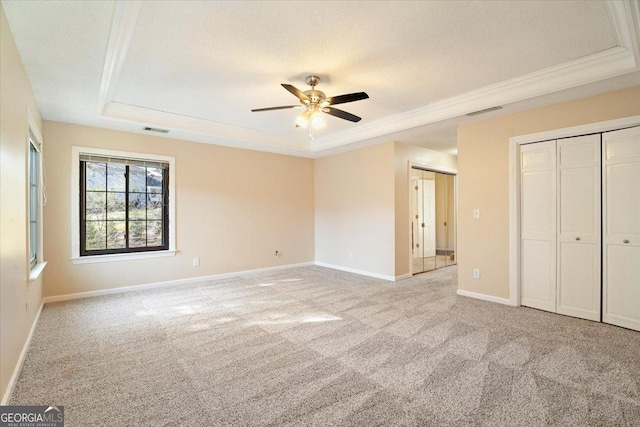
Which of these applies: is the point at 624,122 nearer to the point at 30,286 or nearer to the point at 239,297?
the point at 239,297

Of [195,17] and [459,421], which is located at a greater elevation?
[195,17]

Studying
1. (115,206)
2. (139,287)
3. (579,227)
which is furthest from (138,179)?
(579,227)

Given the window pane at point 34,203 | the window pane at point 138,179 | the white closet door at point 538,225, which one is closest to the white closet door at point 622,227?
the white closet door at point 538,225

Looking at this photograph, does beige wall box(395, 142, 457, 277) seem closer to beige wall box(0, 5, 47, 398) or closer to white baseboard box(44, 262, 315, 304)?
white baseboard box(44, 262, 315, 304)

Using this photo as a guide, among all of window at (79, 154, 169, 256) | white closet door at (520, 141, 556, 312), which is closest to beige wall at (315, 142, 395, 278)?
white closet door at (520, 141, 556, 312)

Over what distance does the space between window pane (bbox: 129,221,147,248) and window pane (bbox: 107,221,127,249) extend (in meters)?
0.10

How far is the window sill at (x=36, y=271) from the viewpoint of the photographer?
308 centimetres

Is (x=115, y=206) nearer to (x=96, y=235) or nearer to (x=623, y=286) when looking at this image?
(x=96, y=235)

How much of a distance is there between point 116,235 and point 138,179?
934 mm

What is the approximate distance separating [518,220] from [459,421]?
295 cm

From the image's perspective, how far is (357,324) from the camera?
3281 mm

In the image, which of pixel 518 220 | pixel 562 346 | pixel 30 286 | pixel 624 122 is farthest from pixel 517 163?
pixel 30 286

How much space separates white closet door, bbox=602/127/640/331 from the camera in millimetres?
3074

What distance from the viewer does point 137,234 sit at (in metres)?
4.83
